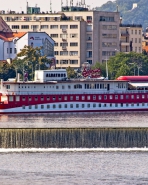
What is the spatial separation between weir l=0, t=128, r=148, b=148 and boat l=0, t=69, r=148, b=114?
42917 mm

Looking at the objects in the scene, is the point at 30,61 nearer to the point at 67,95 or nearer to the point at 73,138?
the point at 67,95

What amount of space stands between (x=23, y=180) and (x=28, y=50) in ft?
346

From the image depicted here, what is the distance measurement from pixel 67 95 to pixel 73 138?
1856 inches

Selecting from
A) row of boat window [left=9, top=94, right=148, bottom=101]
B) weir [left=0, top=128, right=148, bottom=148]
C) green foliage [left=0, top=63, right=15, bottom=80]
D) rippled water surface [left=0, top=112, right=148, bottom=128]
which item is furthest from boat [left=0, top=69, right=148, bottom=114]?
weir [left=0, top=128, right=148, bottom=148]

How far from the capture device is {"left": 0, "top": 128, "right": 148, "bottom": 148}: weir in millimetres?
101062

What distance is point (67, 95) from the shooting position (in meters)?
149

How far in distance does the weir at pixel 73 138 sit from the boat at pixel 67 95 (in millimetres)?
42917

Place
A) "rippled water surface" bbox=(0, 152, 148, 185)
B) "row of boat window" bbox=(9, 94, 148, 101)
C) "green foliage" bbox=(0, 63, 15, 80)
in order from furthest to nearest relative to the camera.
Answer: "green foliage" bbox=(0, 63, 15, 80) → "row of boat window" bbox=(9, 94, 148, 101) → "rippled water surface" bbox=(0, 152, 148, 185)

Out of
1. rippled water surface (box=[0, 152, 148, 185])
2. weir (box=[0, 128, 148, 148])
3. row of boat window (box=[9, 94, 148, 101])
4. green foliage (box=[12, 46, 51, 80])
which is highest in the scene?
green foliage (box=[12, 46, 51, 80])

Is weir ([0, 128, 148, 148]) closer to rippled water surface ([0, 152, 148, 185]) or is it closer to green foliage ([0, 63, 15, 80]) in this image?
rippled water surface ([0, 152, 148, 185])

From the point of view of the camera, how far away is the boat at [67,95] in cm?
14650

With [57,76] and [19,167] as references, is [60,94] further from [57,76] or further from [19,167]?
[19,167]

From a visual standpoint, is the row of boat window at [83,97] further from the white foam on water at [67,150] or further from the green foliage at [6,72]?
the white foam on water at [67,150]

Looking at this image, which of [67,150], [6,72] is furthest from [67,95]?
[67,150]
